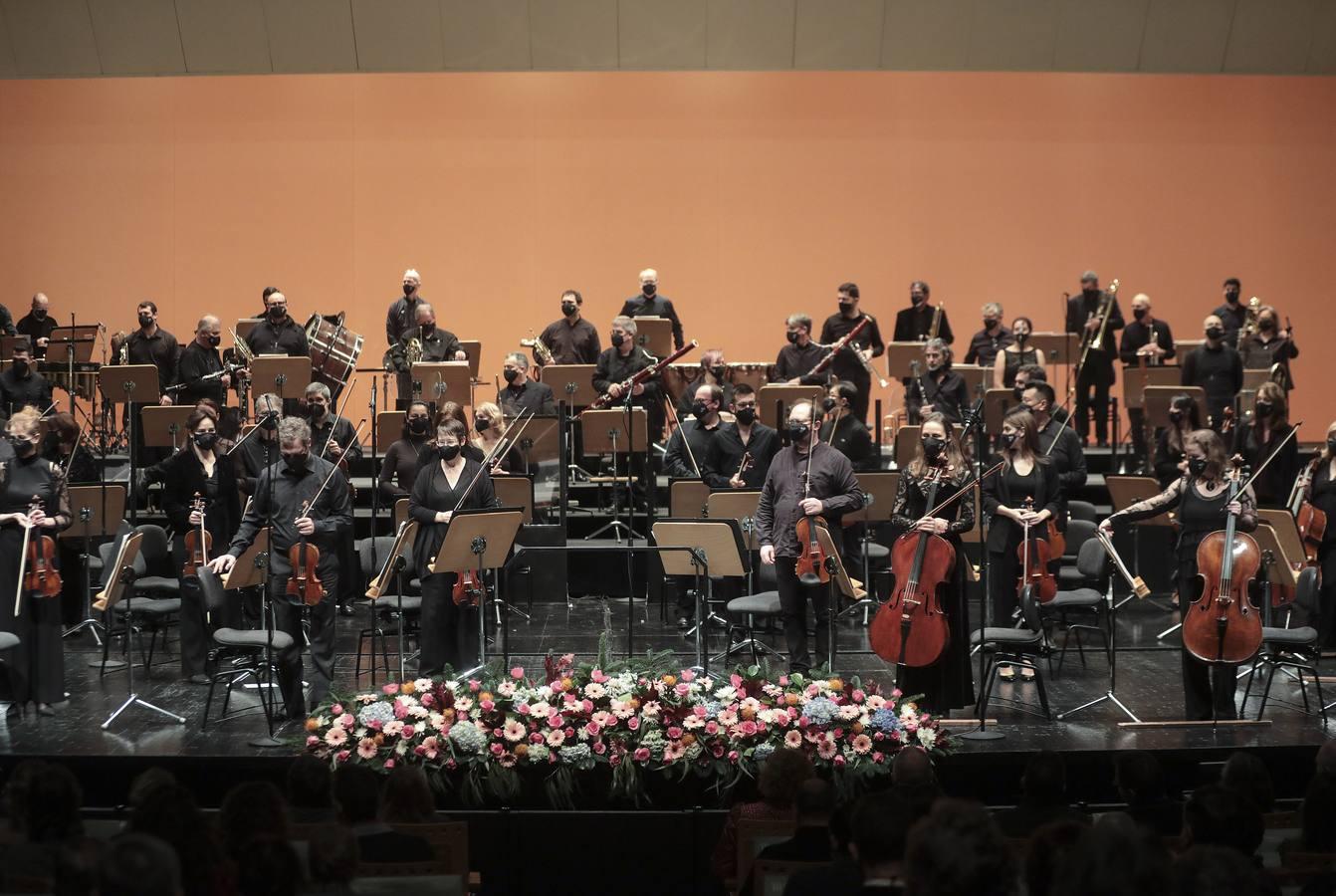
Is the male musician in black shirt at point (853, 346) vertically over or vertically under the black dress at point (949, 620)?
over

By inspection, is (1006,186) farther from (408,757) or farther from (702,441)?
(408,757)

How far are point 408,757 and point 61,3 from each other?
38.1 feet

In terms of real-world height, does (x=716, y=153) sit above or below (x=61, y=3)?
below

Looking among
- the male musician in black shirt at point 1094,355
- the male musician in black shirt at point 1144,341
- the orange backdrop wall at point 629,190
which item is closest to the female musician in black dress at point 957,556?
the male musician in black shirt at point 1094,355

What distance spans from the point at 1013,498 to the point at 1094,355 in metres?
5.41

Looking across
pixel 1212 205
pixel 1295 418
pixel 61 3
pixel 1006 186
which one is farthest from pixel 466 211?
pixel 1295 418

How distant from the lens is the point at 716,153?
1520cm

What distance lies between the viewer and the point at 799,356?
1153 centimetres

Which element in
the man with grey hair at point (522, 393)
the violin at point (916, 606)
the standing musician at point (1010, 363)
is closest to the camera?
the violin at point (916, 606)

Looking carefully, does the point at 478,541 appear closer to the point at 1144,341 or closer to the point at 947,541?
the point at 947,541

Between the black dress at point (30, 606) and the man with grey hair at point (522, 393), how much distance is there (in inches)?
154

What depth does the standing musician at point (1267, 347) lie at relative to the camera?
11.9 meters

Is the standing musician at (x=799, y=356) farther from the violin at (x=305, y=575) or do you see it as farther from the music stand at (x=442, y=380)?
the violin at (x=305, y=575)

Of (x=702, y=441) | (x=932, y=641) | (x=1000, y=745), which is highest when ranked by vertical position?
(x=702, y=441)
